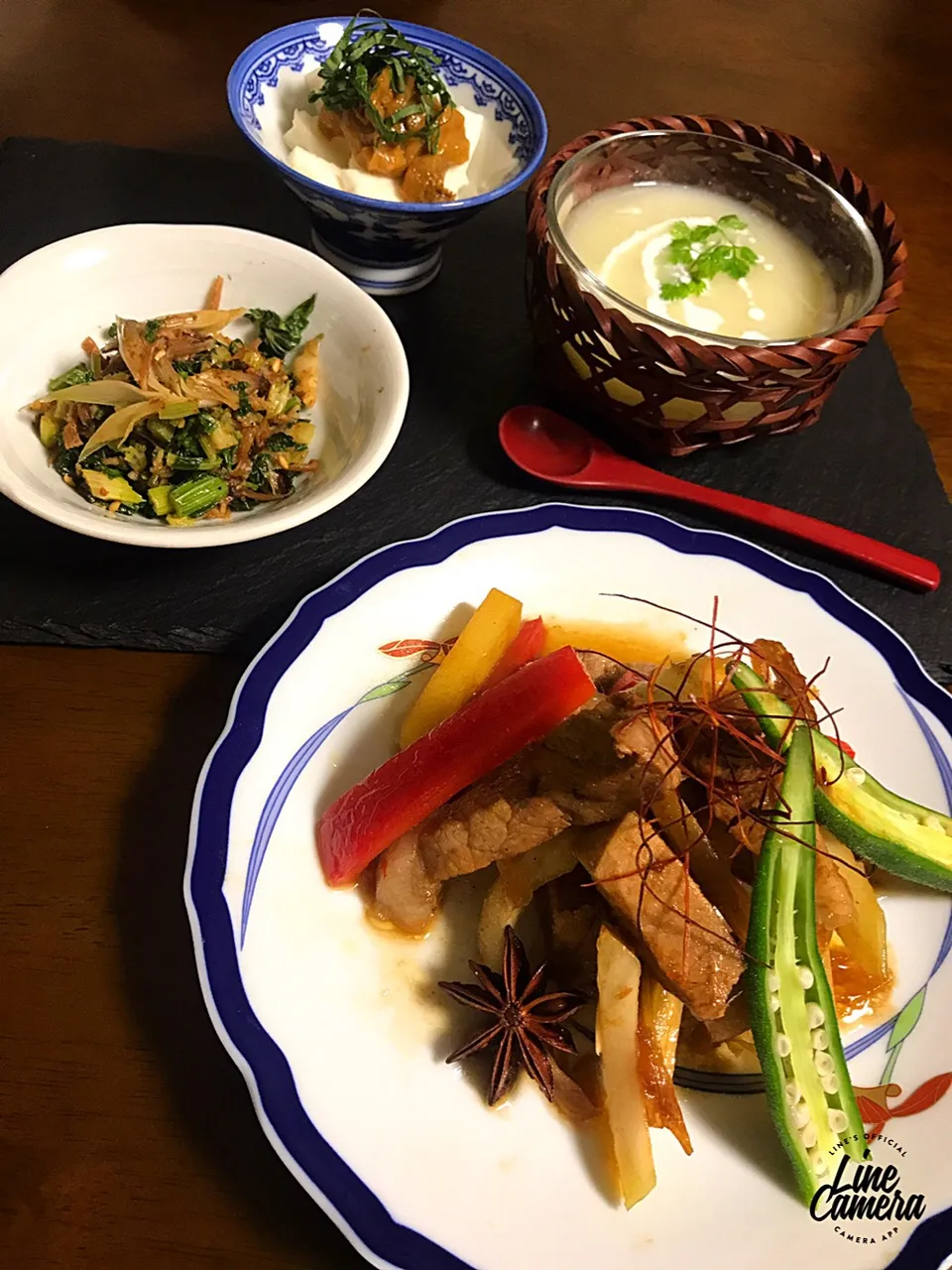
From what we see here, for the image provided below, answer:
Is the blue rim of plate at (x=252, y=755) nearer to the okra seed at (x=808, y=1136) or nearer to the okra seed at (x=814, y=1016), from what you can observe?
the okra seed at (x=808, y=1136)

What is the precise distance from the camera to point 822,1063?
1.21m

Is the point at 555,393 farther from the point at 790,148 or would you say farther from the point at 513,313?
the point at 790,148

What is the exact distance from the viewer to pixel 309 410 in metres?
1.92

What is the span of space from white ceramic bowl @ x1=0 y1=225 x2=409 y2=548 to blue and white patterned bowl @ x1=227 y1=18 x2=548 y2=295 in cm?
19

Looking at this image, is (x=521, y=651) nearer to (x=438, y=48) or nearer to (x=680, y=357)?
(x=680, y=357)

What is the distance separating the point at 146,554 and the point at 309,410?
46 cm

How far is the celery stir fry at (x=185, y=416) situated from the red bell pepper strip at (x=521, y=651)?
55 centimetres

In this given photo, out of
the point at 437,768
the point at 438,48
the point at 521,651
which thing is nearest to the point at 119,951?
the point at 437,768

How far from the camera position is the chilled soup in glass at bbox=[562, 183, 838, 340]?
76.8 inches

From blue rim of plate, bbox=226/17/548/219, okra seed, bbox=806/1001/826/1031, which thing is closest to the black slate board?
blue rim of plate, bbox=226/17/548/219

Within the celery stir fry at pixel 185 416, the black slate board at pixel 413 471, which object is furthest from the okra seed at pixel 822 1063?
the celery stir fry at pixel 185 416

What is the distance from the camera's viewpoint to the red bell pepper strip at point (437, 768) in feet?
4.35

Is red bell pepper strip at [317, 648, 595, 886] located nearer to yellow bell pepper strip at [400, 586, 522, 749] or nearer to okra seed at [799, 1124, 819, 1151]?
yellow bell pepper strip at [400, 586, 522, 749]

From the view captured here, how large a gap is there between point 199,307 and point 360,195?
0.42m
